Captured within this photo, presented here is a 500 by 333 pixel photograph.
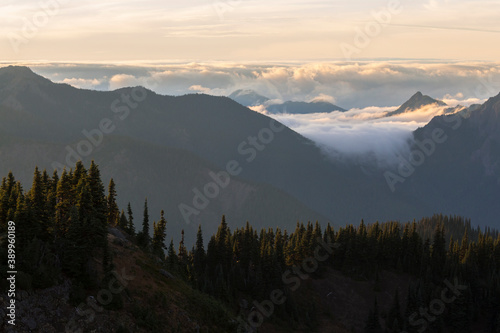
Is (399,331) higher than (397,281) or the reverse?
the reverse

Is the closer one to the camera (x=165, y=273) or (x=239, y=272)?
(x=165, y=273)

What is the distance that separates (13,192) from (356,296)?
110976 mm

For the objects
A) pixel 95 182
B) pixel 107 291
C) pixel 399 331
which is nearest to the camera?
pixel 107 291

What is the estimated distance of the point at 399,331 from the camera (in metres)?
161

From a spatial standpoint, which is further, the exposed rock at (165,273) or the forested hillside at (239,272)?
the exposed rock at (165,273)

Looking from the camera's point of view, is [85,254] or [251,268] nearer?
[85,254]

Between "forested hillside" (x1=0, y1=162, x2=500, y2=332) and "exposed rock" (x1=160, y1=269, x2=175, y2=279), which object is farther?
"exposed rock" (x1=160, y1=269, x2=175, y2=279)

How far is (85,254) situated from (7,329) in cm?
1823

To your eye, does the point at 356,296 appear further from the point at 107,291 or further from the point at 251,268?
the point at 107,291

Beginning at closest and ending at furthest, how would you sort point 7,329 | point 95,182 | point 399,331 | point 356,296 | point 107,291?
point 7,329
point 107,291
point 95,182
point 399,331
point 356,296

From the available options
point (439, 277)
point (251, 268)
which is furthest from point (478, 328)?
point (251, 268)

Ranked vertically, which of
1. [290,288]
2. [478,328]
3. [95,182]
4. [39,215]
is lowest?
[478,328]

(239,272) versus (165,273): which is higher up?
(165,273)

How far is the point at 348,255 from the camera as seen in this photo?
631 ft
